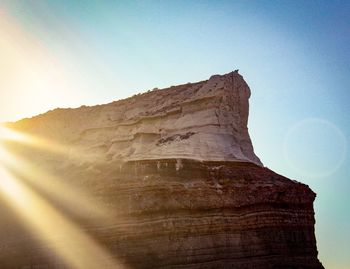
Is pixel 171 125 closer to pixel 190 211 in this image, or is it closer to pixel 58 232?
pixel 190 211

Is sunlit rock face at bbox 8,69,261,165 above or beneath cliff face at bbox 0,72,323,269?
above

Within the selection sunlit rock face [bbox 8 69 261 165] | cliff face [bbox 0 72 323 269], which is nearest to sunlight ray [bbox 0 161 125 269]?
cliff face [bbox 0 72 323 269]

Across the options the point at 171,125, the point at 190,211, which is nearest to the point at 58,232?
the point at 190,211

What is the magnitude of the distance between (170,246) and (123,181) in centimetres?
391

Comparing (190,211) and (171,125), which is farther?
(171,125)

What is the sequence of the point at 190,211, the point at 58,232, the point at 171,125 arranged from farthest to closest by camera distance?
the point at 171,125 → the point at 58,232 → the point at 190,211

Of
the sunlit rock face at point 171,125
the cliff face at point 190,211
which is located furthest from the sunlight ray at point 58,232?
the sunlit rock face at point 171,125

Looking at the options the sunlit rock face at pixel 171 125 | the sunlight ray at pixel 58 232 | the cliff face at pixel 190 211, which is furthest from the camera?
the sunlit rock face at pixel 171 125

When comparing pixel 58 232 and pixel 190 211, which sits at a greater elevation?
pixel 190 211

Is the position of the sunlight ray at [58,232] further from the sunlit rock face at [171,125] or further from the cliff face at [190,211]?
the sunlit rock face at [171,125]

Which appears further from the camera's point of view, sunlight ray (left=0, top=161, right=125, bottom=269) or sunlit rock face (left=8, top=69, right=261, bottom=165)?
sunlit rock face (left=8, top=69, right=261, bottom=165)

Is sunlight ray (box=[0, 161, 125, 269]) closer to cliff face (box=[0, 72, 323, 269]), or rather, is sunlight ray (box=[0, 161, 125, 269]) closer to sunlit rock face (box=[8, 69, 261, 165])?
cliff face (box=[0, 72, 323, 269])

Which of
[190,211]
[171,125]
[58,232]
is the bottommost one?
[58,232]

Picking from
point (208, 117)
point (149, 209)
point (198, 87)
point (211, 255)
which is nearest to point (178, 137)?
point (208, 117)
